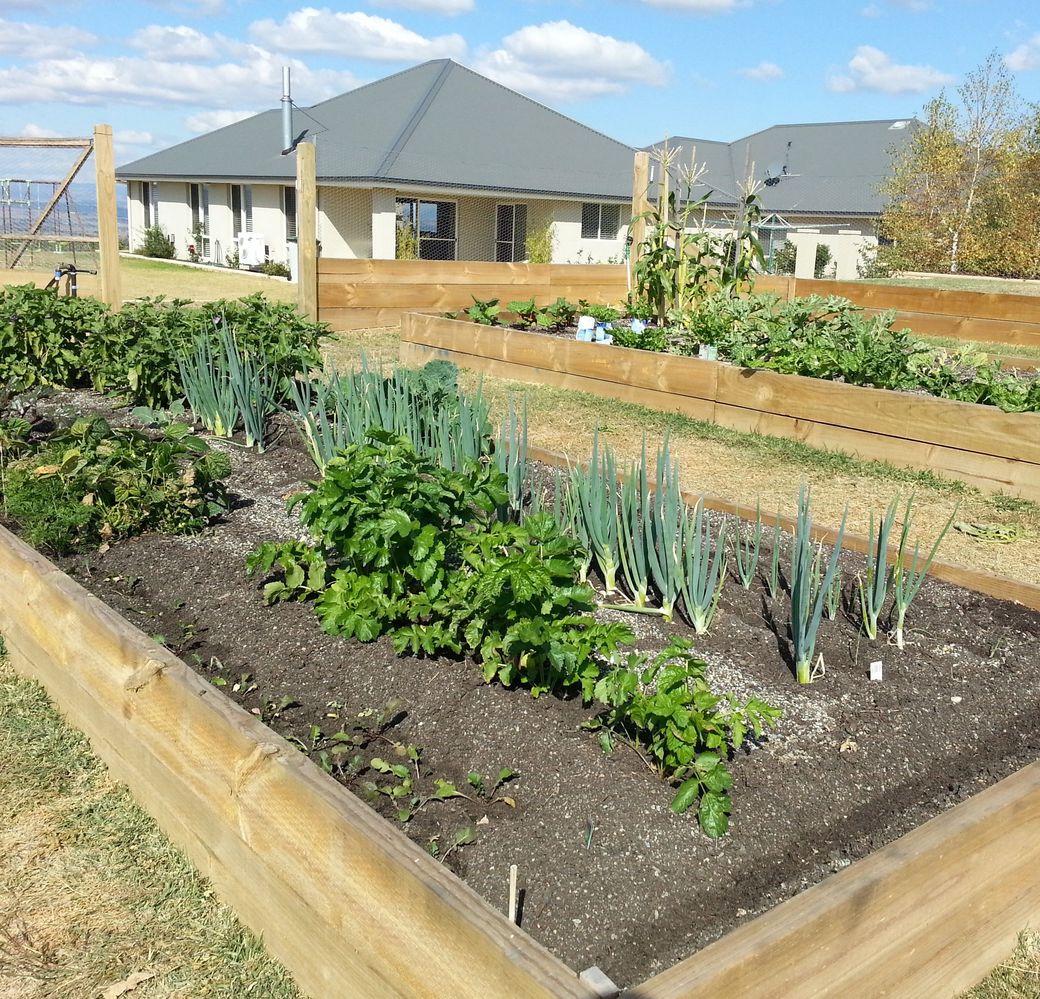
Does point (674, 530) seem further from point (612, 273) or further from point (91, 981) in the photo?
point (612, 273)

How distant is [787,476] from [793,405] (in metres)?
0.75

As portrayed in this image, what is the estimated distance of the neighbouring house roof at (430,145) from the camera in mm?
22344

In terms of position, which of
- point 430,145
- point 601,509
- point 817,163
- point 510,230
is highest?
point 817,163

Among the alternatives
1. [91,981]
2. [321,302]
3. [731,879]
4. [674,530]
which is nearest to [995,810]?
[731,879]

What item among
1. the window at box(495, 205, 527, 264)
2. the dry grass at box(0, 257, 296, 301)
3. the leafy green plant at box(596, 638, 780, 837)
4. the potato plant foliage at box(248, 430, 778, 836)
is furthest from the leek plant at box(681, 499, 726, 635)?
the window at box(495, 205, 527, 264)

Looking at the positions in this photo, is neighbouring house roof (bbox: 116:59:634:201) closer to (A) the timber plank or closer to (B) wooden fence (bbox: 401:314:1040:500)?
(B) wooden fence (bbox: 401:314:1040:500)

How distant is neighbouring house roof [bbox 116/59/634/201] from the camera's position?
22344 mm

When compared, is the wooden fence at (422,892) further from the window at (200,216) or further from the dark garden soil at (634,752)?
the window at (200,216)

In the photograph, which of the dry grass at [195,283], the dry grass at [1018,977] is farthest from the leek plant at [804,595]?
the dry grass at [195,283]

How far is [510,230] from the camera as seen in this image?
24797mm

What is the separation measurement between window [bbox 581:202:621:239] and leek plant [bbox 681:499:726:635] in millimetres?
23811

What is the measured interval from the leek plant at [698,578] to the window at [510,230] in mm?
22643

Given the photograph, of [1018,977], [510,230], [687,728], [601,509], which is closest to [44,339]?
[601,509]

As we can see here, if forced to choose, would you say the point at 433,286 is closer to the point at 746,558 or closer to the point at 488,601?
the point at 746,558
